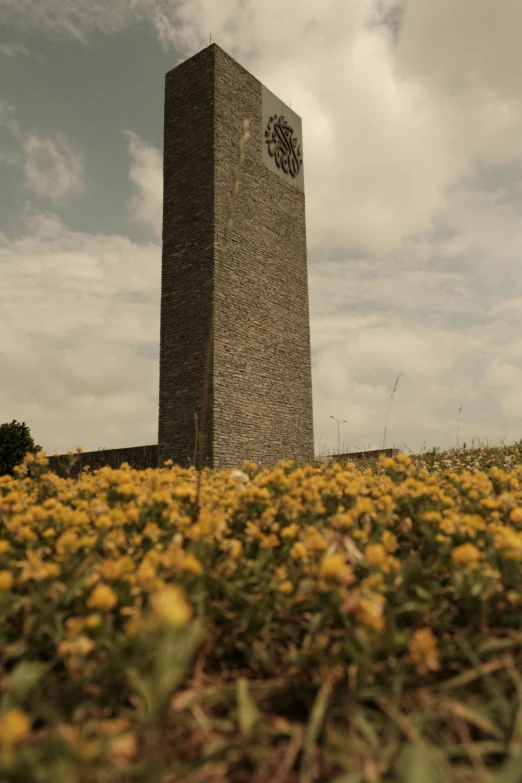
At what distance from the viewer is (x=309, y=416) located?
14820 millimetres

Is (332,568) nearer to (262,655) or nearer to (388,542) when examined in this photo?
(262,655)

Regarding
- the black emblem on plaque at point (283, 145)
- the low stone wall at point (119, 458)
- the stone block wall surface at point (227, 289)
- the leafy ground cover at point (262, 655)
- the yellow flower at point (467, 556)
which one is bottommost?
the leafy ground cover at point (262, 655)

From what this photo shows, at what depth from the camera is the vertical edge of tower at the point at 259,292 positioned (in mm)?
12453

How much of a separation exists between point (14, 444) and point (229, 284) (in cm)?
603

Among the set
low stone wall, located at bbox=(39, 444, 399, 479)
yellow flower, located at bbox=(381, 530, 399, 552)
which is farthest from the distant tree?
yellow flower, located at bbox=(381, 530, 399, 552)

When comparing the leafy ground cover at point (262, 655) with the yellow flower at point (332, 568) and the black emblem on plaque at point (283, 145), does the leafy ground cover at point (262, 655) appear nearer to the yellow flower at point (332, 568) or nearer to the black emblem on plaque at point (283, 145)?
the yellow flower at point (332, 568)

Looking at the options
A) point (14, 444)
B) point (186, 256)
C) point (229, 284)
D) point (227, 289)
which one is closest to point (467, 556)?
point (227, 289)

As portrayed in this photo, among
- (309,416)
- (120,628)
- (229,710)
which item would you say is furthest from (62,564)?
(309,416)

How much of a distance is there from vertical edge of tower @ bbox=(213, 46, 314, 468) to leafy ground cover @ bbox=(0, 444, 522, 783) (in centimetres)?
1011

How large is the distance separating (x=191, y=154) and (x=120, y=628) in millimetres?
13797

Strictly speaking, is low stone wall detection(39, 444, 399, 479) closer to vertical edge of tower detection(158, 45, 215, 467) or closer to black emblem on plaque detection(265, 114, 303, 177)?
vertical edge of tower detection(158, 45, 215, 467)

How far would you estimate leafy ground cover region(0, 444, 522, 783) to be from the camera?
3.04 ft

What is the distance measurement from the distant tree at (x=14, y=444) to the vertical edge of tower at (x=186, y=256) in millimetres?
2925

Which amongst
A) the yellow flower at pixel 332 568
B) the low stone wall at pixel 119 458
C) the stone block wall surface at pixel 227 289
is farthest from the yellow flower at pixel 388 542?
the low stone wall at pixel 119 458
